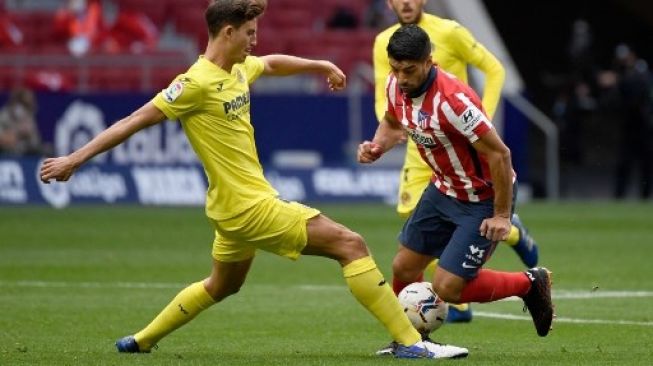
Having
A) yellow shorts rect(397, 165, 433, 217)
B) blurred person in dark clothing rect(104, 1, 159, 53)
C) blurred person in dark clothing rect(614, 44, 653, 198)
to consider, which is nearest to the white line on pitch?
yellow shorts rect(397, 165, 433, 217)

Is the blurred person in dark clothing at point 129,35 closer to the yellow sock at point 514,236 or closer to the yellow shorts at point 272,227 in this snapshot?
the yellow sock at point 514,236

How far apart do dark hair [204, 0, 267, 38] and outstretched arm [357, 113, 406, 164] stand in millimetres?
1278

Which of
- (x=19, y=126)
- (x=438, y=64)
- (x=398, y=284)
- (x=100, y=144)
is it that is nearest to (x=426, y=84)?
(x=398, y=284)

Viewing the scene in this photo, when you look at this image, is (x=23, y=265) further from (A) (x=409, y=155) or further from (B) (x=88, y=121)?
(B) (x=88, y=121)

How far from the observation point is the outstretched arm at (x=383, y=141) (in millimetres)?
10188

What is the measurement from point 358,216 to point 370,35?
23.7 ft

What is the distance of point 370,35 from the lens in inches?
1144

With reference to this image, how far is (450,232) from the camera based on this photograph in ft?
34.1

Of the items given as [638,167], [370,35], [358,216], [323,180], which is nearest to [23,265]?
[358,216]

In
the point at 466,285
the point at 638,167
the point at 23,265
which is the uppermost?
the point at 466,285

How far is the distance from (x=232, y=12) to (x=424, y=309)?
7.20ft

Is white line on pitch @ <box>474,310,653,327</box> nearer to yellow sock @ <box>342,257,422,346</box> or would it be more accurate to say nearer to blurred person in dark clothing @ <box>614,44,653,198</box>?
yellow sock @ <box>342,257,422,346</box>

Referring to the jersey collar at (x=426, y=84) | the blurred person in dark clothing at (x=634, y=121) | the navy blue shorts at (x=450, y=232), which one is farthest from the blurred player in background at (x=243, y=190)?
the blurred person in dark clothing at (x=634, y=121)

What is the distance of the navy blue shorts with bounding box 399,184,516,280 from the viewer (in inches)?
391
